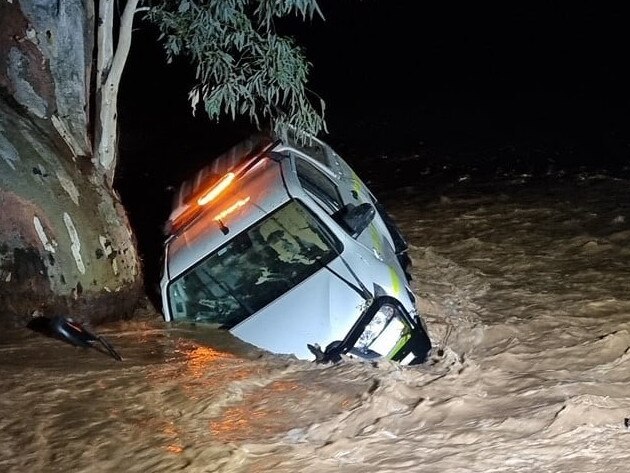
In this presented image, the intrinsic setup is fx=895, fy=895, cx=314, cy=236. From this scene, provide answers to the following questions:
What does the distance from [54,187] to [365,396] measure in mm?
3744

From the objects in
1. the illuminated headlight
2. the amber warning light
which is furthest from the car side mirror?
the amber warning light

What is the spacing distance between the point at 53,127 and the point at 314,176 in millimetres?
2606

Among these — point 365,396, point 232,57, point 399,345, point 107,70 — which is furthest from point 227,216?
point 232,57

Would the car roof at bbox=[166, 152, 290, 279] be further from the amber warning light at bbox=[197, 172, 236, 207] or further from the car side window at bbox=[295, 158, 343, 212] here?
the car side window at bbox=[295, 158, 343, 212]

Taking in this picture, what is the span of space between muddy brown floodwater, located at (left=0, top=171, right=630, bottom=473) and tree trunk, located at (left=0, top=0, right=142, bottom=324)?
1.37ft

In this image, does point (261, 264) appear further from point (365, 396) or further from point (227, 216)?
point (365, 396)

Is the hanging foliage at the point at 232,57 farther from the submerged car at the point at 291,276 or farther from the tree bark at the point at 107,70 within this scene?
the submerged car at the point at 291,276

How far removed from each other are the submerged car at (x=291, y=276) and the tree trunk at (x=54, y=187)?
3.68 ft

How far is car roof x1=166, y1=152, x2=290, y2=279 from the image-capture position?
7.35m

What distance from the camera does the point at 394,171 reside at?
56.0ft

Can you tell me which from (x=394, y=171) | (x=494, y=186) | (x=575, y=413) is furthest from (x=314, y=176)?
(x=394, y=171)

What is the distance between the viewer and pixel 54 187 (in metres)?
8.30

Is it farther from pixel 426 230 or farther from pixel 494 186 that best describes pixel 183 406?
pixel 494 186

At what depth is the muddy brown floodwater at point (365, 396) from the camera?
5480 millimetres
